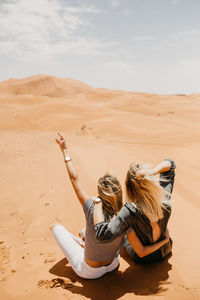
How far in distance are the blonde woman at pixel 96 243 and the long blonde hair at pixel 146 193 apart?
0.15m

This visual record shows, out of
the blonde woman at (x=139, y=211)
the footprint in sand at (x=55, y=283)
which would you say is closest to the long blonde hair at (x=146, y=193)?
the blonde woman at (x=139, y=211)

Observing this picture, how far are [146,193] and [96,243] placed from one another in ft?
2.14

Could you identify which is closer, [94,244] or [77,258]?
[94,244]

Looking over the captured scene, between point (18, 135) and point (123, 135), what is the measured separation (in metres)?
4.67

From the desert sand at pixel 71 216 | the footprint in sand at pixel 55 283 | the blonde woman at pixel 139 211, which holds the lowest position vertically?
the footprint in sand at pixel 55 283

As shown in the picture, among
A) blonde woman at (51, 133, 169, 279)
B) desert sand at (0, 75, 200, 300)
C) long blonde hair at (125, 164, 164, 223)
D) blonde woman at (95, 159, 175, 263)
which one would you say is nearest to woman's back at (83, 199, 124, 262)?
blonde woman at (51, 133, 169, 279)

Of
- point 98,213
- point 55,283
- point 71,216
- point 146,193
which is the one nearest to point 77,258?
point 55,283

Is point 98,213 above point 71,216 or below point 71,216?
above

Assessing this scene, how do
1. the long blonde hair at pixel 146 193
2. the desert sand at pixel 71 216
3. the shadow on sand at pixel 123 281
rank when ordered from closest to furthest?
the long blonde hair at pixel 146 193
the shadow on sand at pixel 123 281
the desert sand at pixel 71 216

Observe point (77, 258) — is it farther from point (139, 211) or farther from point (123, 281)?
point (139, 211)

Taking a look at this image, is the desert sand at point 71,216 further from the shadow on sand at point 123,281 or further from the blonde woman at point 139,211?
the blonde woman at point 139,211

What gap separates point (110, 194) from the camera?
2.35 m

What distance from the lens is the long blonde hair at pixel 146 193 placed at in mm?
2363

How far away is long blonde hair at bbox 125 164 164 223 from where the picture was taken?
236cm
